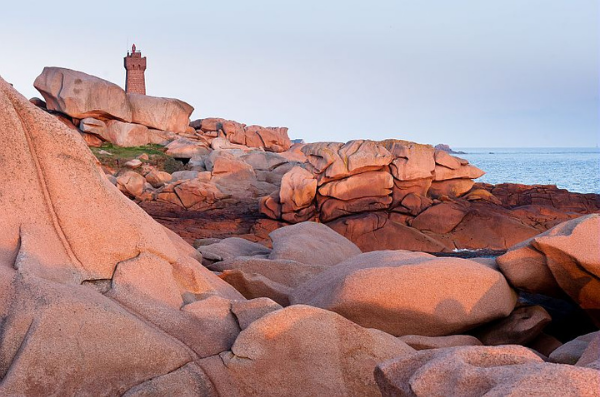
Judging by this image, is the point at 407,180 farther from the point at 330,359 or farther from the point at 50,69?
the point at 50,69

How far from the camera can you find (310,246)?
10195mm

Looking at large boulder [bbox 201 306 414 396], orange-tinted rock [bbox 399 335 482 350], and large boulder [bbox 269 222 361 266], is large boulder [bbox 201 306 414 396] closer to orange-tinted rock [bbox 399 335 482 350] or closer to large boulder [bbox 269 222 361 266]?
orange-tinted rock [bbox 399 335 482 350]

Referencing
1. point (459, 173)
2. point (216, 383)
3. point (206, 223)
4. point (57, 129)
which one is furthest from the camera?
point (459, 173)

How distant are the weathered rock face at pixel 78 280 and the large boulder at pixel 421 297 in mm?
1329

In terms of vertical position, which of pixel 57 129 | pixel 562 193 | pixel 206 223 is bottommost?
pixel 206 223

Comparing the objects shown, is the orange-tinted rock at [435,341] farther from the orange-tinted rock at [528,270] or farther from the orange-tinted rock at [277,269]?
the orange-tinted rock at [277,269]

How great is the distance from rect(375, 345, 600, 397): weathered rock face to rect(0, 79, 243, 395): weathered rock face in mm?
1817

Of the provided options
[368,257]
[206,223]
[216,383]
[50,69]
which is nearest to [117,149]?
[50,69]

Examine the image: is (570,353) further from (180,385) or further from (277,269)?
(277,269)

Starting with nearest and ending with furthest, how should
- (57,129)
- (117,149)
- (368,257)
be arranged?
(57,129) → (368,257) → (117,149)

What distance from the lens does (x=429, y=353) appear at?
3.61 meters

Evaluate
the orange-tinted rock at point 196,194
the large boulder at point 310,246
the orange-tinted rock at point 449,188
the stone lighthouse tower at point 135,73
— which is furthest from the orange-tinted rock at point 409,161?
the stone lighthouse tower at point 135,73

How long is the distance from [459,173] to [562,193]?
4314 mm

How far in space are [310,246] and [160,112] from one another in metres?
27.3
